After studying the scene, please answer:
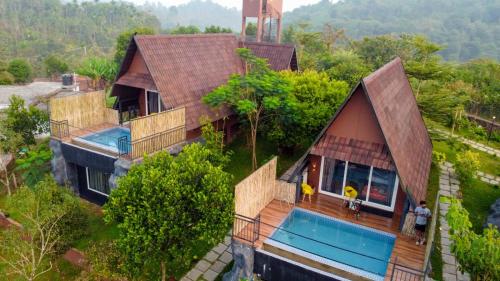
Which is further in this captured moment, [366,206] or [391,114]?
[366,206]

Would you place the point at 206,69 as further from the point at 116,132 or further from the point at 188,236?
the point at 188,236

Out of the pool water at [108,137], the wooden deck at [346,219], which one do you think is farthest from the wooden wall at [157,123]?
the wooden deck at [346,219]

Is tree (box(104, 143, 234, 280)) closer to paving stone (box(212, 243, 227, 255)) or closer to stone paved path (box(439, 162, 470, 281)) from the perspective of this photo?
paving stone (box(212, 243, 227, 255))

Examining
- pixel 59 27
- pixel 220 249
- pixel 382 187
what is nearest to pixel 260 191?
pixel 220 249

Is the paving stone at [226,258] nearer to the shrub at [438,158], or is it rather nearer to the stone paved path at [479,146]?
the shrub at [438,158]

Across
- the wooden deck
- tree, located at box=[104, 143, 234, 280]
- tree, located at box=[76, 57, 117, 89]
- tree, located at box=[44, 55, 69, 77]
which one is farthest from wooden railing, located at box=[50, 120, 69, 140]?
tree, located at box=[44, 55, 69, 77]

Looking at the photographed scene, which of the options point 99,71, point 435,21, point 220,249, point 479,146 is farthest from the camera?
point 435,21

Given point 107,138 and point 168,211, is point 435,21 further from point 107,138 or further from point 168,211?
point 168,211

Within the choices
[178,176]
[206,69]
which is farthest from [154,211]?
[206,69]
